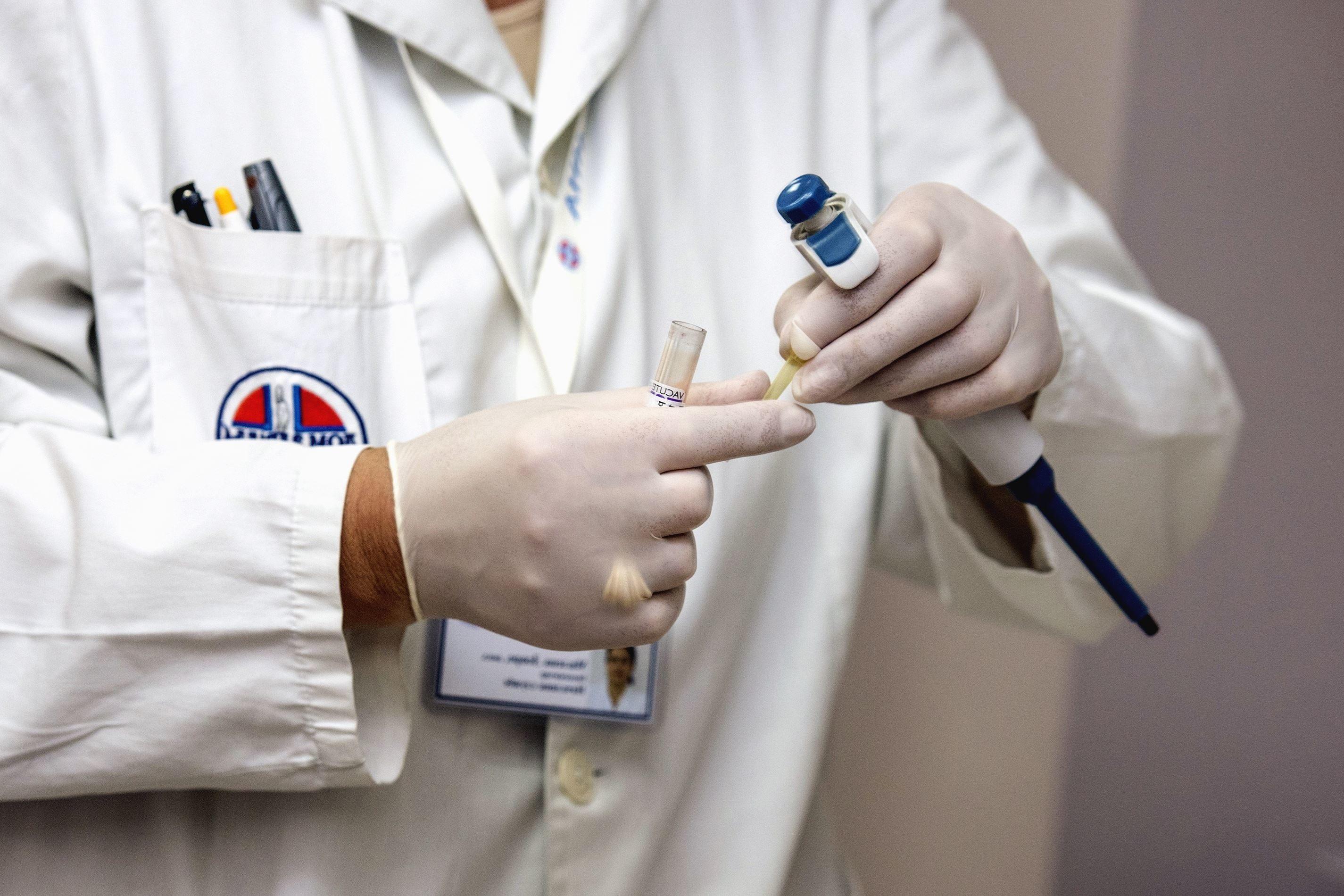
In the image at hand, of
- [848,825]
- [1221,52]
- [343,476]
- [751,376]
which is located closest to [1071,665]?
[848,825]

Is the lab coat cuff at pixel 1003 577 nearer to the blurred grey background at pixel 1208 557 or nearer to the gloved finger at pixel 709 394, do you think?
the gloved finger at pixel 709 394

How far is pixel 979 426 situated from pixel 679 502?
0.19m

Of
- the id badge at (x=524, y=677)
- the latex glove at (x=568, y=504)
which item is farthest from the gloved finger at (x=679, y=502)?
the id badge at (x=524, y=677)

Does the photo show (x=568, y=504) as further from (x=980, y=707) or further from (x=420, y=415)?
(x=980, y=707)

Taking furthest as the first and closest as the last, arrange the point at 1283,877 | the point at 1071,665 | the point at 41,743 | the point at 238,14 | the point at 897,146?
the point at 1071,665 < the point at 1283,877 < the point at 897,146 < the point at 238,14 < the point at 41,743

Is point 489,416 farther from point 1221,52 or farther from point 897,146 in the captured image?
point 1221,52

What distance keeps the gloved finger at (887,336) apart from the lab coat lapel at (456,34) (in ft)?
1.00

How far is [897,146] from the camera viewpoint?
0.85 m

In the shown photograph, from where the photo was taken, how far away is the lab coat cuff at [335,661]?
52 centimetres

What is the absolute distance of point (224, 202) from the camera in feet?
1.95

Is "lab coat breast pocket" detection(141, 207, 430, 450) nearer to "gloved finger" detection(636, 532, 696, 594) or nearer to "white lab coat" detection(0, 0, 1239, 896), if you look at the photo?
"white lab coat" detection(0, 0, 1239, 896)

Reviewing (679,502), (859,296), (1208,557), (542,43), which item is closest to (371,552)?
(679,502)

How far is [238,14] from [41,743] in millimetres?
435

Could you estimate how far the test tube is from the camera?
0.51 metres
